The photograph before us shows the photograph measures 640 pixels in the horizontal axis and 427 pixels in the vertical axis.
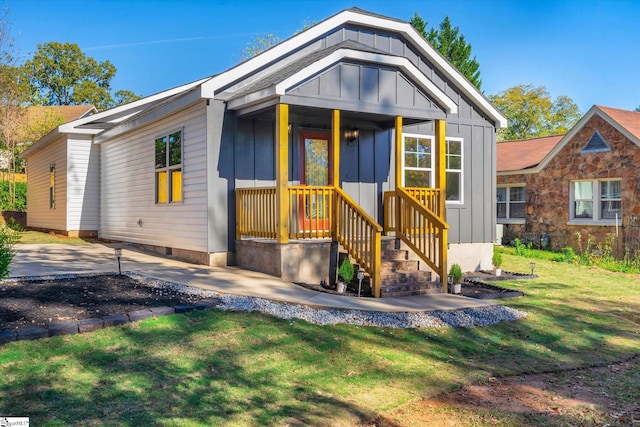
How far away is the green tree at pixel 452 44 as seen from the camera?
933 inches

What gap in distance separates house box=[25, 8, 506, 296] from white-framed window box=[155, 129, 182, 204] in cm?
4

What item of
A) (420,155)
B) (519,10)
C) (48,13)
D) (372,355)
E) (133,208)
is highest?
(48,13)

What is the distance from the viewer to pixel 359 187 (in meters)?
11.8

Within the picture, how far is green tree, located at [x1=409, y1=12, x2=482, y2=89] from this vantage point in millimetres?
23703

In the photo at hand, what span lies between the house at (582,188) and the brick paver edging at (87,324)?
14.4 m

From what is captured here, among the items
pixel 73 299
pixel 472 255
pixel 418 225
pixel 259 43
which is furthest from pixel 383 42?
pixel 259 43

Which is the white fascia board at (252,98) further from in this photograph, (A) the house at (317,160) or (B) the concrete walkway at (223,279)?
(B) the concrete walkway at (223,279)

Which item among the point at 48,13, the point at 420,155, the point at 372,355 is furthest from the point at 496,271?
the point at 48,13

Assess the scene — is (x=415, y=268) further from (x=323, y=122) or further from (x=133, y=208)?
(x=133, y=208)

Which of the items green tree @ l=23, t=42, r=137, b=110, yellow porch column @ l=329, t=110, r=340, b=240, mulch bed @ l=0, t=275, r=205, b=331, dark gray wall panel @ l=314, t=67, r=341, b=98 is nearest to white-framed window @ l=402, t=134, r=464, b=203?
yellow porch column @ l=329, t=110, r=340, b=240

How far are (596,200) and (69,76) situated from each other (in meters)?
45.8

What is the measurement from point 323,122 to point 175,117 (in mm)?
3019

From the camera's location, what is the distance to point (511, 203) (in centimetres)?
2069

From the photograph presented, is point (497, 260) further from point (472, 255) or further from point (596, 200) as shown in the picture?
point (596, 200)
